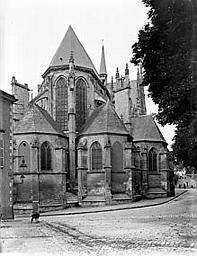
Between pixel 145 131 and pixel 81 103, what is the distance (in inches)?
393

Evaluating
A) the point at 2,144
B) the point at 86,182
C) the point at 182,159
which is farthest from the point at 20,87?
the point at 182,159

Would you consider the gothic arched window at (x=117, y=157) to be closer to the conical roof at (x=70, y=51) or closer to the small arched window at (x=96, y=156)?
the small arched window at (x=96, y=156)

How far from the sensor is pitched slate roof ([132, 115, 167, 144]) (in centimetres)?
5688

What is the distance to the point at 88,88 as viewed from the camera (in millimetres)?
53031

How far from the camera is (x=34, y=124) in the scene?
1737 inches

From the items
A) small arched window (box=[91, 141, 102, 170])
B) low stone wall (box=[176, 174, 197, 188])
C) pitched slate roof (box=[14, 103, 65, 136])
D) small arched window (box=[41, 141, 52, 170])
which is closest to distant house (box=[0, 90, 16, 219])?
small arched window (box=[41, 141, 52, 170])

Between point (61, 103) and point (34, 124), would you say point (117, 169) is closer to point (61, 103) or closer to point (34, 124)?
point (34, 124)

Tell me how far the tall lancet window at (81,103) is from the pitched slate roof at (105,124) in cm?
313

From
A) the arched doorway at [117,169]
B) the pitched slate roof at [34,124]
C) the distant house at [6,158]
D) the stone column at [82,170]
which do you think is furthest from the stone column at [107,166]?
the distant house at [6,158]

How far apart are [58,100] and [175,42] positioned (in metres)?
34.1

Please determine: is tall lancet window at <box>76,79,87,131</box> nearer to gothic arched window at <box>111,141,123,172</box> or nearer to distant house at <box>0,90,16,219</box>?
gothic arched window at <box>111,141,123,172</box>

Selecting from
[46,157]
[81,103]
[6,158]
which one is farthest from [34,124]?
[6,158]

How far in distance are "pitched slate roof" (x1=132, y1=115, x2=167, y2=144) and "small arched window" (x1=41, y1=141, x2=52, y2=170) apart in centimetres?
1559

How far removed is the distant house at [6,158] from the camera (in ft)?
88.4
